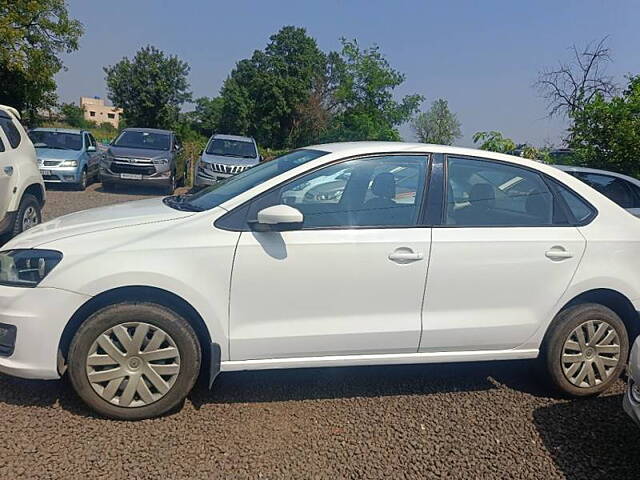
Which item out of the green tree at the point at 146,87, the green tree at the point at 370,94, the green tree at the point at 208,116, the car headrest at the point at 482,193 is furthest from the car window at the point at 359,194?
the green tree at the point at 208,116

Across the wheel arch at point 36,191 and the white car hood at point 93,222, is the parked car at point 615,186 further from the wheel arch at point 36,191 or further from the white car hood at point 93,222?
the wheel arch at point 36,191

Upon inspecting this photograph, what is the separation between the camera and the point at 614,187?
643 centimetres

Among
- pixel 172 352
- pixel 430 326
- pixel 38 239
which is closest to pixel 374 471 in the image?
pixel 430 326

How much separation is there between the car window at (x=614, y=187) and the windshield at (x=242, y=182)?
4.72 m

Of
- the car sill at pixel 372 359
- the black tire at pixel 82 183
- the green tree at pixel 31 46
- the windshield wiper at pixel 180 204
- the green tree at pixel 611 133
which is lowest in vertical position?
the car sill at pixel 372 359

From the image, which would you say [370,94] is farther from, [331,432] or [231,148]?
[331,432]

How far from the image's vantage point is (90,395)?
2734 mm

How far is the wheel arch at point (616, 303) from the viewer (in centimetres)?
328

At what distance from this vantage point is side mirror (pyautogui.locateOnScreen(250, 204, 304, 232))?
8.84ft

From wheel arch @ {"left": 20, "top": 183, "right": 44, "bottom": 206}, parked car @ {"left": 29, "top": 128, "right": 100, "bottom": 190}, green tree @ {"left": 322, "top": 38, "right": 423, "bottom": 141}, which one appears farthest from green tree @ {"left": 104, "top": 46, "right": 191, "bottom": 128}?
wheel arch @ {"left": 20, "top": 183, "right": 44, "bottom": 206}

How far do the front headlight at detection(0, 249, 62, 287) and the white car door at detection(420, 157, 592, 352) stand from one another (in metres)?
2.21

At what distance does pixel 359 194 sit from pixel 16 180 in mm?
4718

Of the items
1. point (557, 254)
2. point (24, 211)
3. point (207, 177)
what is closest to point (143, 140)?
point (207, 177)

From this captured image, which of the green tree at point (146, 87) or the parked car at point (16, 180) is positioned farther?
→ the green tree at point (146, 87)
